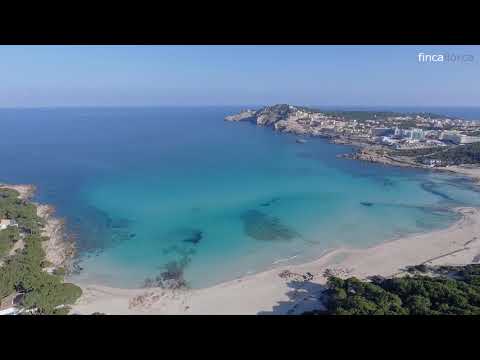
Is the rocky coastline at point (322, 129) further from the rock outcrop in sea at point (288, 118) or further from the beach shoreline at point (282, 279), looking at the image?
the beach shoreline at point (282, 279)

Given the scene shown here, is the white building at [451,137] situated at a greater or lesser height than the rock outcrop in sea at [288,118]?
lesser

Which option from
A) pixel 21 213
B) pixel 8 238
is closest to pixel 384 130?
pixel 21 213

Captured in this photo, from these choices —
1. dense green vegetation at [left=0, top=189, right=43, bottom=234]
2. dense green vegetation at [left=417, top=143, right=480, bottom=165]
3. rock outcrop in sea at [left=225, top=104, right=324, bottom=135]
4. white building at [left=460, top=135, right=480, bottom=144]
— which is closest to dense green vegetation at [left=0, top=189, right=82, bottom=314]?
dense green vegetation at [left=0, top=189, right=43, bottom=234]

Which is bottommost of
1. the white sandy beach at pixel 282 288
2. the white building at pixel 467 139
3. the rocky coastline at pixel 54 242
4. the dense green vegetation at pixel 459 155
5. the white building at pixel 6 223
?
the white sandy beach at pixel 282 288

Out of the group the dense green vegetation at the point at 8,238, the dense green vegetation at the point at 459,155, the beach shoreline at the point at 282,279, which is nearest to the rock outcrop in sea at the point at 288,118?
the dense green vegetation at the point at 459,155

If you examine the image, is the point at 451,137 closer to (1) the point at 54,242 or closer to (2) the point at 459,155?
(2) the point at 459,155
